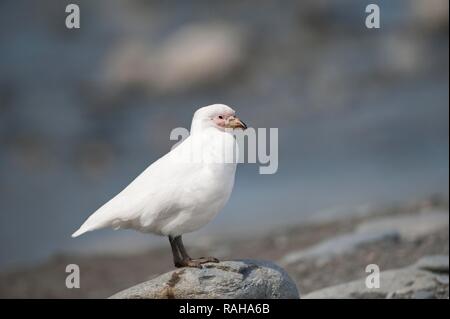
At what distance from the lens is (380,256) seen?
14.5 meters

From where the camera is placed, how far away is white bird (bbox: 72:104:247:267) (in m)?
8.51

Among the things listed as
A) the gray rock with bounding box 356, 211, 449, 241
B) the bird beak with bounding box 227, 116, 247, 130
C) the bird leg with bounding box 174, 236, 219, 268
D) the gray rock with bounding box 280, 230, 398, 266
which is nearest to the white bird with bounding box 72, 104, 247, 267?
the bird beak with bounding box 227, 116, 247, 130

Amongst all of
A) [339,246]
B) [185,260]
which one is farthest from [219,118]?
[339,246]

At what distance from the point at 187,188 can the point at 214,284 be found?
1236mm

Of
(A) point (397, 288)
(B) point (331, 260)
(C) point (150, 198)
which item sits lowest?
(A) point (397, 288)

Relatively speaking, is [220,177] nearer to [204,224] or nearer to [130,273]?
[204,224]

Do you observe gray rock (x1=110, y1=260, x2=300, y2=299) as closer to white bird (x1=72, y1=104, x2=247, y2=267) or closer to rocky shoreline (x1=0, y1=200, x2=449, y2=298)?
white bird (x1=72, y1=104, x2=247, y2=267)

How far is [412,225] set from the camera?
635 inches

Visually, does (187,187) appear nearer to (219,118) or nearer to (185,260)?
(219,118)

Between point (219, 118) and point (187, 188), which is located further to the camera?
point (219, 118)

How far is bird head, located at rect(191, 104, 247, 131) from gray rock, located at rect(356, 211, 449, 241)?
25.6 feet

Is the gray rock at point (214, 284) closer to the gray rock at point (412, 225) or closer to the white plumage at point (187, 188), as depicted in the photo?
the white plumage at point (187, 188)
